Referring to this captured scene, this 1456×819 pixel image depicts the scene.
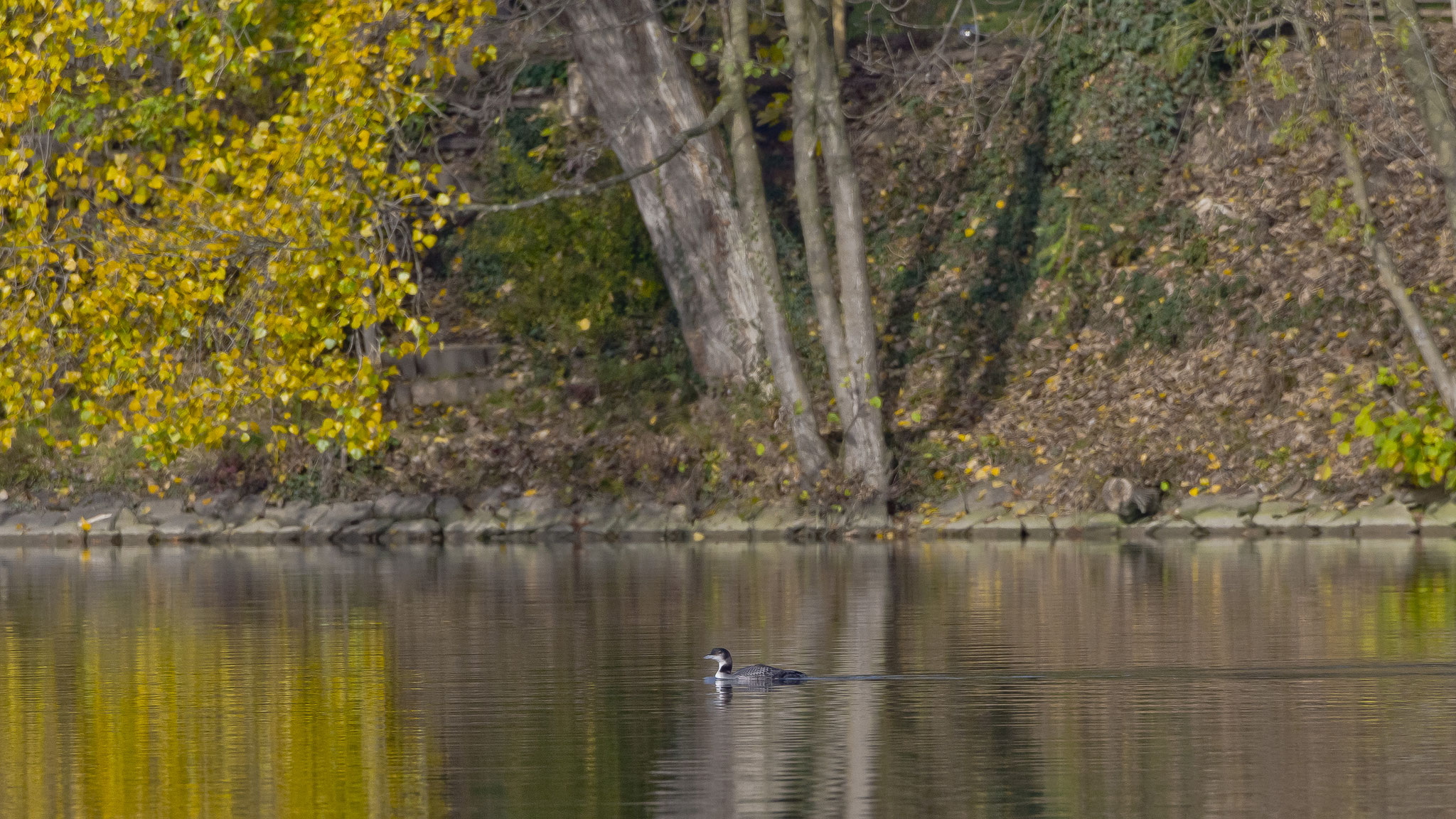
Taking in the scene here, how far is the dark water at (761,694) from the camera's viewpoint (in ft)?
27.0

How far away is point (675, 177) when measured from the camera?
2519 centimetres

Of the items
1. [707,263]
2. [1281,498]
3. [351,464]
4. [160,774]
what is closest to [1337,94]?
[1281,498]

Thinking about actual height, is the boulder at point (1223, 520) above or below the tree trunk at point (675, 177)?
below

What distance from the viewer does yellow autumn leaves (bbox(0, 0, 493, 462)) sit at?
19.8 m

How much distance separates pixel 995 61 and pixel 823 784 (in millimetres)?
21636

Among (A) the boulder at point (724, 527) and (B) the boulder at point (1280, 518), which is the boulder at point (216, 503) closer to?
(A) the boulder at point (724, 527)

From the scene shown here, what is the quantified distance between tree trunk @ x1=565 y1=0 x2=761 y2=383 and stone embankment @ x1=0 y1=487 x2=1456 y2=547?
2096mm

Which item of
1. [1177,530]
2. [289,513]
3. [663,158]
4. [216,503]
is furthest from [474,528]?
[1177,530]

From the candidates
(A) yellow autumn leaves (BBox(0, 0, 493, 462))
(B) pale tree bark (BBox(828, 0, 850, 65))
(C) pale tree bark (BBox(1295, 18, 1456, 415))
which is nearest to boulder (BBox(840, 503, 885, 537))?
(C) pale tree bark (BBox(1295, 18, 1456, 415))

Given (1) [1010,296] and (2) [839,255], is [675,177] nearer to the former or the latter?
(2) [839,255]

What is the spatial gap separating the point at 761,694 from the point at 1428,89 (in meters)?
12.0

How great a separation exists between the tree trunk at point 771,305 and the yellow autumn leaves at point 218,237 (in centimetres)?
429

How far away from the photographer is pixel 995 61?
28922 mm

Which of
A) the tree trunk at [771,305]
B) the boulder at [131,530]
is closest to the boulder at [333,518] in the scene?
the boulder at [131,530]
